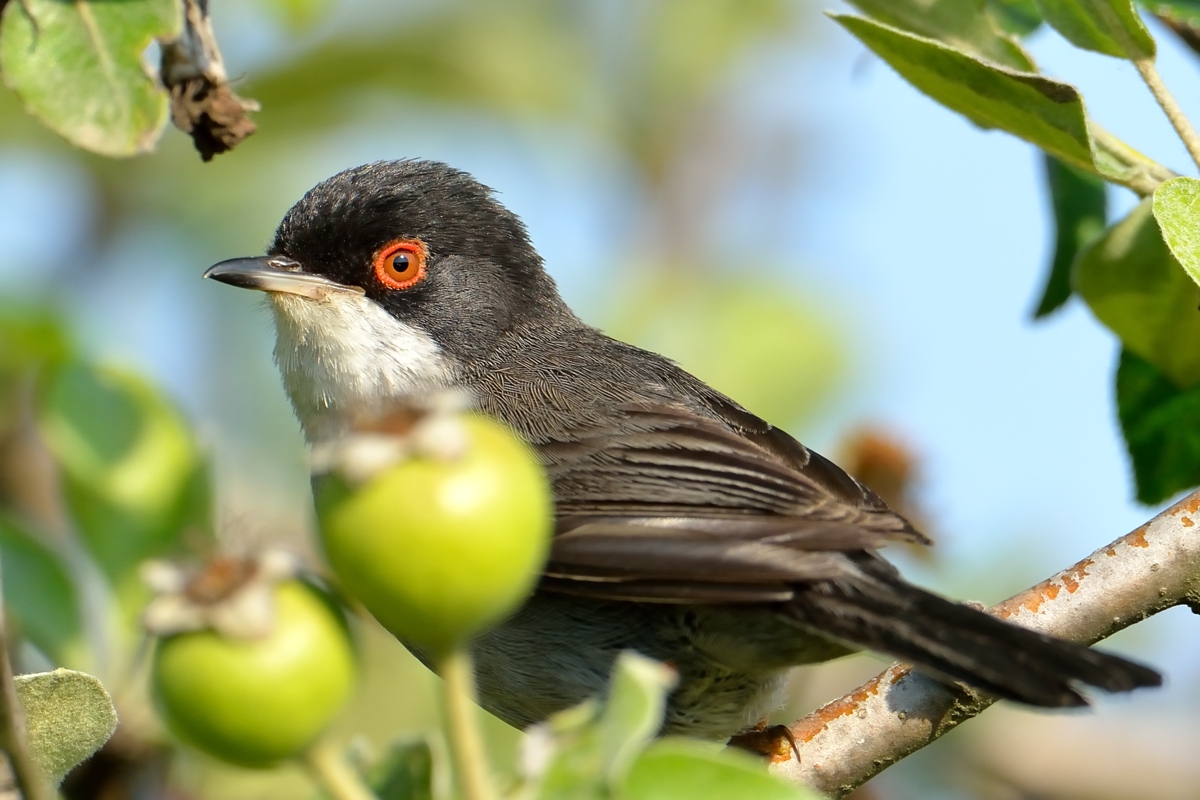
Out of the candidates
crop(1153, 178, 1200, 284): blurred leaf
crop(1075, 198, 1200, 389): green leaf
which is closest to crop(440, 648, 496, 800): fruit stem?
crop(1153, 178, 1200, 284): blurred leaf

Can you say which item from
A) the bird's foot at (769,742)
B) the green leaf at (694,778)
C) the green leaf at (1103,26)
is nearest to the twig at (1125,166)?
the green leaf at (1103,26)

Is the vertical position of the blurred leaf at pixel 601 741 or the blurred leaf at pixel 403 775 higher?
the blurred leaf at pixel 601 741

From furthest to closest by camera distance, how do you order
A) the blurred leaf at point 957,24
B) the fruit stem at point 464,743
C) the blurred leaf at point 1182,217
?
1. the blurred leaf at point 957,24
2. the blurred leaf at point 1182,217
3. the fruit stem at point 464,743

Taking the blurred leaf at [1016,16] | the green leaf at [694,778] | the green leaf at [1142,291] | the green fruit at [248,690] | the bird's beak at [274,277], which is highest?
the blurred leaf at [1016,16]

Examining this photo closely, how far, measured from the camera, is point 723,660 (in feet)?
11.7

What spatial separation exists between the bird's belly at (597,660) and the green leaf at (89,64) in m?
1.69

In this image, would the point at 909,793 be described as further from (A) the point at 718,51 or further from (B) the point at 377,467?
(B) the point at 377,467

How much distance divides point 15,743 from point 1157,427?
310cm

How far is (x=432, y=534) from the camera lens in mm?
1423

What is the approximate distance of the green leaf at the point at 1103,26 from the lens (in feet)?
9.62

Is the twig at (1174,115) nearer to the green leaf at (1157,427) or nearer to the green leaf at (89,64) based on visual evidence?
the green leaf at (1157,427)

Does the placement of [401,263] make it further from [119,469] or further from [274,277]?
[119,469]

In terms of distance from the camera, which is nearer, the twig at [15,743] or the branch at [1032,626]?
the twig at [15,743]

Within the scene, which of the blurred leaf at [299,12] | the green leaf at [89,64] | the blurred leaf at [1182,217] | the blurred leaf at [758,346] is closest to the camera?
the green leaf at [89,64]
